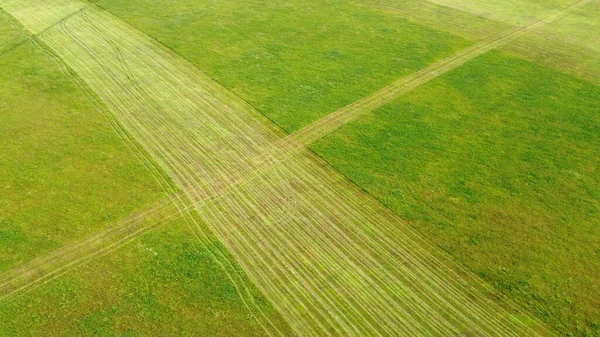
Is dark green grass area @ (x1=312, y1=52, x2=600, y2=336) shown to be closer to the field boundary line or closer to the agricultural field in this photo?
the agricultural field

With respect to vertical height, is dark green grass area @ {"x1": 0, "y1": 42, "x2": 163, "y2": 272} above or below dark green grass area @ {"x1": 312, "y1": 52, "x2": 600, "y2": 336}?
above

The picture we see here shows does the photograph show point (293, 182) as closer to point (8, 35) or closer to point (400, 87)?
point (400, 87)

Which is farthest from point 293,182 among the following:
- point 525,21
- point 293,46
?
point 525,21

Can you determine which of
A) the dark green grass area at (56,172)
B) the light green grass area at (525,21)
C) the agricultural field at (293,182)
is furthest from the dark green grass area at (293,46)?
the dark green grass area at (56,172)

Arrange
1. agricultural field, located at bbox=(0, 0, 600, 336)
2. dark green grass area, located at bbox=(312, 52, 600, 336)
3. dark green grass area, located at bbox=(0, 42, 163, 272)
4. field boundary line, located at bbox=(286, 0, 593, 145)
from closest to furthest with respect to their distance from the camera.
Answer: agricultural field, located at bbox=(0, 0, 600, 336)
dark green grass area, located at bbox=(312, 52, 600, 336)
dark green grass area, located at bbox=(0, 42, 163, 272)
field boundary line, located at bbox=(286, 0, 593, 145)

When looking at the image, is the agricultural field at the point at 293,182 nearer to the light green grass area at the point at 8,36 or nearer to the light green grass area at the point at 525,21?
the light green grass area at the point at 8,36

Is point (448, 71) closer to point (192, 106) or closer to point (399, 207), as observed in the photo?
point (399, 207)

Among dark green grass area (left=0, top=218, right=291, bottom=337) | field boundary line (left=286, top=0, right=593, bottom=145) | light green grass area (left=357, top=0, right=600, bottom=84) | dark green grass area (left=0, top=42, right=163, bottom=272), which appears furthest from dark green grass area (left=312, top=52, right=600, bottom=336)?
dark green grass area (left=0, top=42, right=163, bottom=272)

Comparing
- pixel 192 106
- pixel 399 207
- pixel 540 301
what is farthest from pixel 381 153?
pixel 192 106
